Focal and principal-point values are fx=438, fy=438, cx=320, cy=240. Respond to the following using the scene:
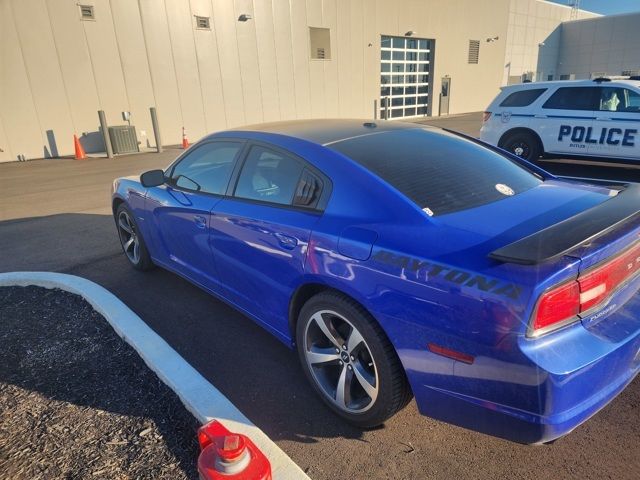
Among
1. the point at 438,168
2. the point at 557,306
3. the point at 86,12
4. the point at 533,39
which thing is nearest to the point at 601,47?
the point at 533,39

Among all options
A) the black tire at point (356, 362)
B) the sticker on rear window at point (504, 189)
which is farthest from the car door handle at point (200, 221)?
the sticker on rear window at point (504, 189)

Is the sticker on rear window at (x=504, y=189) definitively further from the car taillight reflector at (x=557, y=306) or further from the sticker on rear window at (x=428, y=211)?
the car taillight reflector at (x=557, y=306)

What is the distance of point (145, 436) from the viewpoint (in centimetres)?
224

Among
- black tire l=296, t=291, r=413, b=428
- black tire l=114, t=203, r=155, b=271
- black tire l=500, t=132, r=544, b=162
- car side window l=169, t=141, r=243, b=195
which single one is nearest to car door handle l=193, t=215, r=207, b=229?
car side window l=169, t=141, r=243, b=195

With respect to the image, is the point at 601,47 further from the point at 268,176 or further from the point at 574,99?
the point at 268,176

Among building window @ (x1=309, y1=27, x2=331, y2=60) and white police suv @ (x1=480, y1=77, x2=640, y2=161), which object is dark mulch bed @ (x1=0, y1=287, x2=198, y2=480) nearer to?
white police suv @ (x1=480, y1=77, x2=640, y2=161)

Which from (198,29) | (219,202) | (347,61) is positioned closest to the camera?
(219,202)

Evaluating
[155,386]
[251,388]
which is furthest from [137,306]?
[251,388]

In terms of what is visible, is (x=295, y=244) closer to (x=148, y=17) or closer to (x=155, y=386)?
(x=155, y=386)

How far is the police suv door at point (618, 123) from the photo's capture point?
298 inches

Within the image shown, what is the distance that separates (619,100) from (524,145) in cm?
174

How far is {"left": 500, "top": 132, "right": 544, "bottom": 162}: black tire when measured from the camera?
8828 mm

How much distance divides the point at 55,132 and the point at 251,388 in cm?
1424

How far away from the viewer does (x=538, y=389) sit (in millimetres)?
1657
